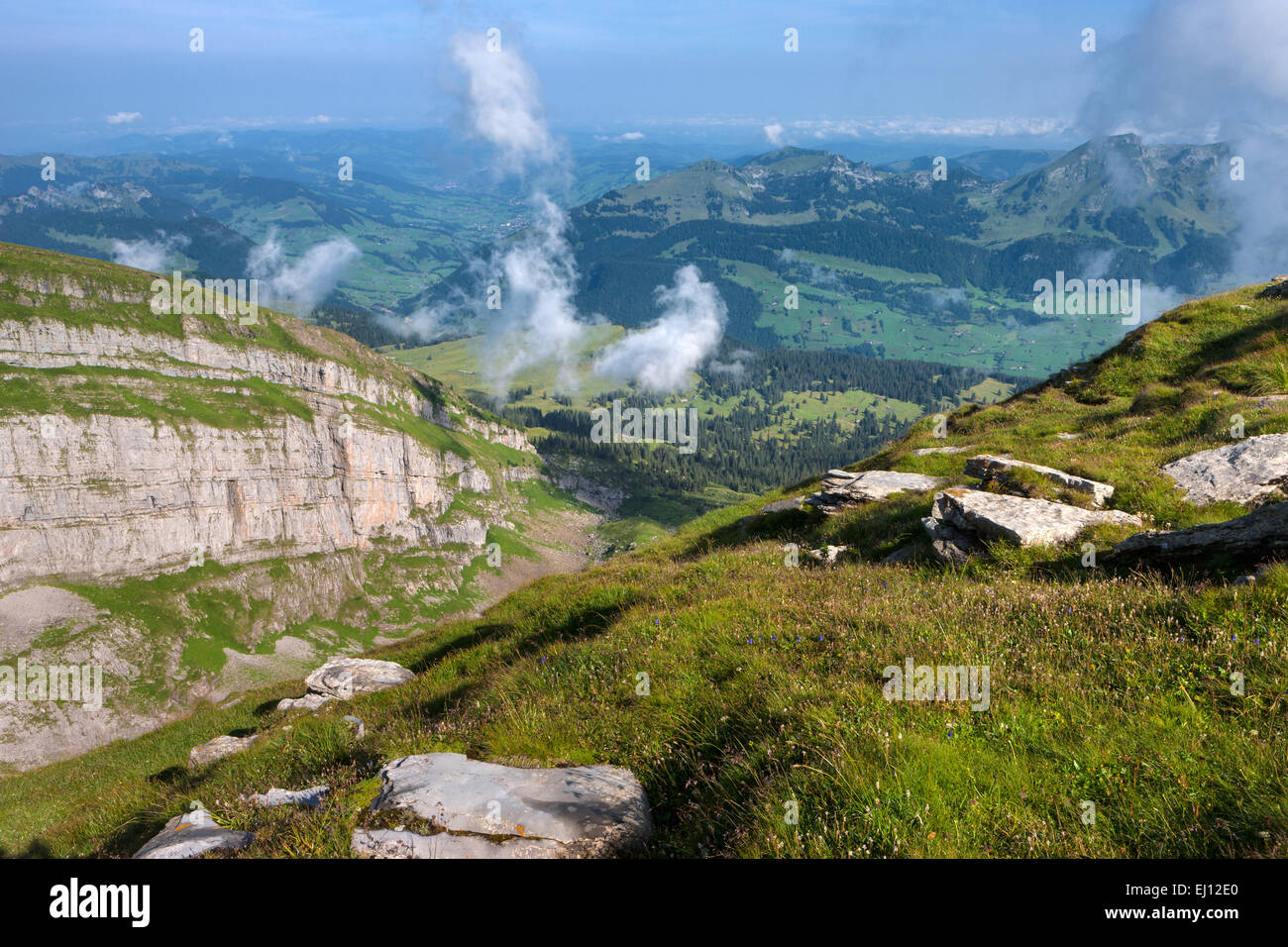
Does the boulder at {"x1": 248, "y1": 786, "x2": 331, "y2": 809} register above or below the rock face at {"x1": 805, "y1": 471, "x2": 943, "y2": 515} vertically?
below

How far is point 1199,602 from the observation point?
6.92 meters

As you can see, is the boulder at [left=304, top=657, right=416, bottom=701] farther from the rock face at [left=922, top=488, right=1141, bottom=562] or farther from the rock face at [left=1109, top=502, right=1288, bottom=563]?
the rock face at [left=1109, top=502, right=1288, bottom=563]

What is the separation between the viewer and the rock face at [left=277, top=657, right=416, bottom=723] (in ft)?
64.1

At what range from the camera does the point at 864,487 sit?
65.6ft

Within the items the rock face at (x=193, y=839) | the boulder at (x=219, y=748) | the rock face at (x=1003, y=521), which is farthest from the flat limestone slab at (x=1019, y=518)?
the boulder at (x=219, y=748)

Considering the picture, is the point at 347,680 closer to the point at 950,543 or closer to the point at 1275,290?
the point at 950,543

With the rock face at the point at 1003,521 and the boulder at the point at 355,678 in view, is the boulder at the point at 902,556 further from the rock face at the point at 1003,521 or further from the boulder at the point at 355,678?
the boulder at the point at 355,678

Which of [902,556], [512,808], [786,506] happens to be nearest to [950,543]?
[902,556]

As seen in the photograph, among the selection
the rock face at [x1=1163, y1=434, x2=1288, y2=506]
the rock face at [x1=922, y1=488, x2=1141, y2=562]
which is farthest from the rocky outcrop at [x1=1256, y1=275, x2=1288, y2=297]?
the rock face at [x1=922, y1=488, x2=1141, y2=562]

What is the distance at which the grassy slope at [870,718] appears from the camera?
446 cm

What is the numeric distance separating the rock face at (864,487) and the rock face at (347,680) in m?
14.8

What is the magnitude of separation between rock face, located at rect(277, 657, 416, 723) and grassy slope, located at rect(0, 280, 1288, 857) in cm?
547
